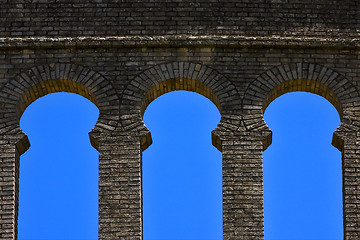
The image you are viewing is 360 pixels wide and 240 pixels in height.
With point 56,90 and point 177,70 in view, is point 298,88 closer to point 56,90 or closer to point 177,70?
point 177,70

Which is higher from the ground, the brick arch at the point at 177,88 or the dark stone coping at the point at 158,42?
the dark stone coping at the point at 158,42

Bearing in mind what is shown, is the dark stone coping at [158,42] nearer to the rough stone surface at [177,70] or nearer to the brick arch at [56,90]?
the rough stone surface at [177,70]

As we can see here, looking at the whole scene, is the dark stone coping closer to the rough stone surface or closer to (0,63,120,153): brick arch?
the rough stone surface

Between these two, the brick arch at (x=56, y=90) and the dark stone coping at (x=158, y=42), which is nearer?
the brick arch at (x=56, y=90)

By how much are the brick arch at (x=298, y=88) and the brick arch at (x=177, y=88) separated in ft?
0.98

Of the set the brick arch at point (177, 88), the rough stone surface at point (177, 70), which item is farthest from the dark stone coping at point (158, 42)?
the brick arch at point (177, 88)

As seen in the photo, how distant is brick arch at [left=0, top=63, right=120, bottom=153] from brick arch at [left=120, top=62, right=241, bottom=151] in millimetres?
290

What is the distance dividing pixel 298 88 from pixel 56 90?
4435 mm

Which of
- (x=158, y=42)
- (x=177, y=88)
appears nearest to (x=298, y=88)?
(x=177, y=88)

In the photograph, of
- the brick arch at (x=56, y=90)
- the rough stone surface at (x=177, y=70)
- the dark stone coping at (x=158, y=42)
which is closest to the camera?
the rough stone surface at (x=177, y=70)

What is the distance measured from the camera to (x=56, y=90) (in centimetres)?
3138

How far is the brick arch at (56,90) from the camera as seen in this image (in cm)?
3073

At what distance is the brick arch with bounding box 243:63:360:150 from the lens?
30.8 m

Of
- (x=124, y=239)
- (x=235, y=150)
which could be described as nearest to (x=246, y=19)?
(x=235, y=150)
